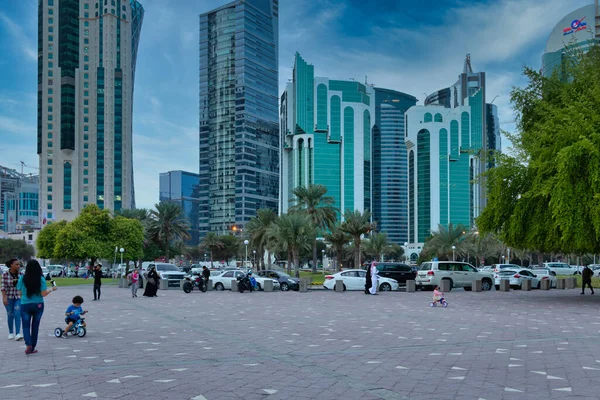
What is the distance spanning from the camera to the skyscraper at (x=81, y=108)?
150 metres

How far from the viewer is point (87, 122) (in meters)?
154

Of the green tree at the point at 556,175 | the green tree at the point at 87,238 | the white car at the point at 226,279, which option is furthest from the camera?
the green tree at the point at 87,238

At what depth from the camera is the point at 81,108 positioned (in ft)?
503

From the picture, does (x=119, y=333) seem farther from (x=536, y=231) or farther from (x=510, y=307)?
(x=536, y=231)

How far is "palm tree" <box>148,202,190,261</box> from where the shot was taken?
74812 millimetres

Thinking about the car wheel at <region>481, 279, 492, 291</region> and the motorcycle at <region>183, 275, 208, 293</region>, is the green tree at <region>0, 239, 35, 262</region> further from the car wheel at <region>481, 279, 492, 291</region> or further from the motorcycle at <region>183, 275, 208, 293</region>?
the car wheel at <region>481, 279, 492, 291</region>

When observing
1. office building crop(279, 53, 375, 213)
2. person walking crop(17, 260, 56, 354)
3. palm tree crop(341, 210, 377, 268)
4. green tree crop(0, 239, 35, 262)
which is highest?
office building crop(279, 53, 375, 213)

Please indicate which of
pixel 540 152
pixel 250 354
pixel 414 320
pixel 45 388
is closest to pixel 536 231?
pixel 540 152

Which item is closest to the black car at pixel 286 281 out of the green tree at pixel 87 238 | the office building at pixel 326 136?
the green tree at pixel 87 238

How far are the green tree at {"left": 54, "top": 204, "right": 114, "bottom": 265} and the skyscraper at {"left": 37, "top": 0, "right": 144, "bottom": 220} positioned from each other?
278 ft

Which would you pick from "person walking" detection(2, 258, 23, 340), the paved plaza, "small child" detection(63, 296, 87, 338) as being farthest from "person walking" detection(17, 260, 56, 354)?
"small child" detection(63, 296, 87, 338)

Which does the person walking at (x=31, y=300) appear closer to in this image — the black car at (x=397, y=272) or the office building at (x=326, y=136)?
the black car at (x=397, y=272)

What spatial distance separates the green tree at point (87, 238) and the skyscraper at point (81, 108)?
84.9 m

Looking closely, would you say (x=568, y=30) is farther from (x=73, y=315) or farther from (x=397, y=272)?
(x=73, y=315)
